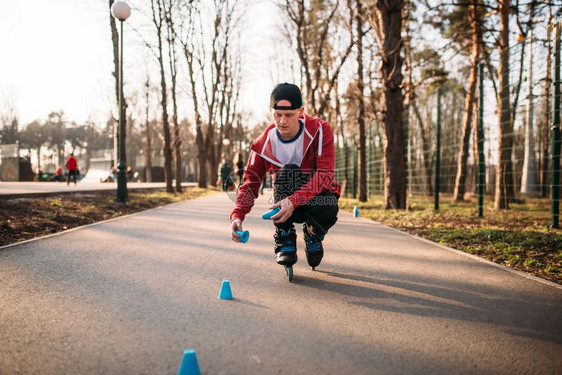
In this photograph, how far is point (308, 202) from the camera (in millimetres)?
3812

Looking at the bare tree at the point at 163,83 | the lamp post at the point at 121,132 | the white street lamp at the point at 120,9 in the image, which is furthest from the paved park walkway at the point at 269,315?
the bare tree at the point at 163,83

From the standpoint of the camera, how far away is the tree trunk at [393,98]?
1110 centimetres

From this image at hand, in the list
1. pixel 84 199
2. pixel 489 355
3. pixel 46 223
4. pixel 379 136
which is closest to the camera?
pixel 489 355

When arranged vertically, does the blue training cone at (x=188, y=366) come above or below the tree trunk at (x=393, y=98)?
below

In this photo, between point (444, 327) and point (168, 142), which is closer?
point (444, 327)

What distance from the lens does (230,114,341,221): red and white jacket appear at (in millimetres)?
3576

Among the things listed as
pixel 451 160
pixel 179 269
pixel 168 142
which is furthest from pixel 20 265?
pixel 451 160

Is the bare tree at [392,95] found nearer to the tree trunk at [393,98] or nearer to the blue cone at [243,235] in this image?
the tree trunk at [393,98]

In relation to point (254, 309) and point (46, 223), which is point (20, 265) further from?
point (46, 223)

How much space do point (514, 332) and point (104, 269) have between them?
Answer: 3941 mm

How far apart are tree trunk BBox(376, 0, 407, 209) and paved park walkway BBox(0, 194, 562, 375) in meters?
6.59

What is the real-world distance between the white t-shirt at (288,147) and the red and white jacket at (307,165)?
0.12ft

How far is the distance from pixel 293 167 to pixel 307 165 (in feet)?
0.63

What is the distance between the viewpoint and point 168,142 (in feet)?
67.6
